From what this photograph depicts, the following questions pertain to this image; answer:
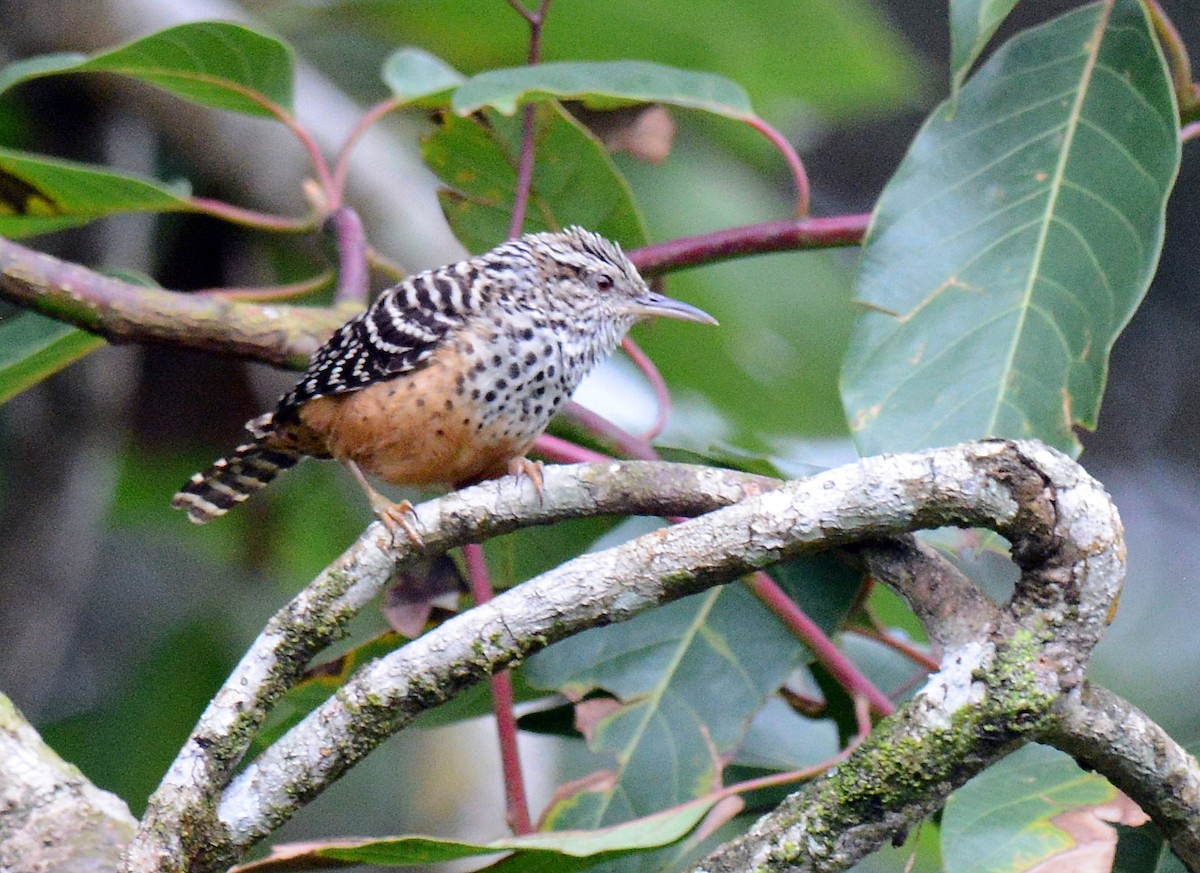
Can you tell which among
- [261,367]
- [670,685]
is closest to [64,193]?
[670,685]

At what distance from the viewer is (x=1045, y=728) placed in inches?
67.1

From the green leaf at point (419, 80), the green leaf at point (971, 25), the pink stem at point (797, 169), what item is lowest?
the green leaf at point (419, 80)

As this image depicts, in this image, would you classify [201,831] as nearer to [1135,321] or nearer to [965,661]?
[965,661]

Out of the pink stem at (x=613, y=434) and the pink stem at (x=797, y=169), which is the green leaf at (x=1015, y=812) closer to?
the pink stem at (x=613, y=434)

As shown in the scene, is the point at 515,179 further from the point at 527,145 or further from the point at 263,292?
the point at 263,292

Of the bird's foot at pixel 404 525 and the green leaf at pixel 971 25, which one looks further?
the green leaf at pixel 971 25

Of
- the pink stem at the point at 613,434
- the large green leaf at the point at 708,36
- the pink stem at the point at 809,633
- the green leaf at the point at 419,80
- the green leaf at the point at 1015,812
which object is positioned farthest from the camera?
the large green leaf at the point at 708,36

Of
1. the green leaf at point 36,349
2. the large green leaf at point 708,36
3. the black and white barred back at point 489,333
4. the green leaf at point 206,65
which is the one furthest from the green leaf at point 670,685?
the large green leaf at point 708,36

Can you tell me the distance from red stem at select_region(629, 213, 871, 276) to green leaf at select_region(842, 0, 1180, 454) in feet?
0.43

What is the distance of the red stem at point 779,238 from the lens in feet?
8.57

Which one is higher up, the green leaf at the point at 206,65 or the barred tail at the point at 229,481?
the green leaf at the point at 206,65

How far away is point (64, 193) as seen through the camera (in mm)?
2945

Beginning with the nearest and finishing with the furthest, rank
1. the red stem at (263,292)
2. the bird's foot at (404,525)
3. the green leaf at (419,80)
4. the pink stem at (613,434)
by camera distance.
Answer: the bird's foot at (404,525) → the pink stem at (613,434) → the red stem at (263,292) → the green leaf at (419,80)

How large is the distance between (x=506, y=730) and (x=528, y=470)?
18.2 inches
